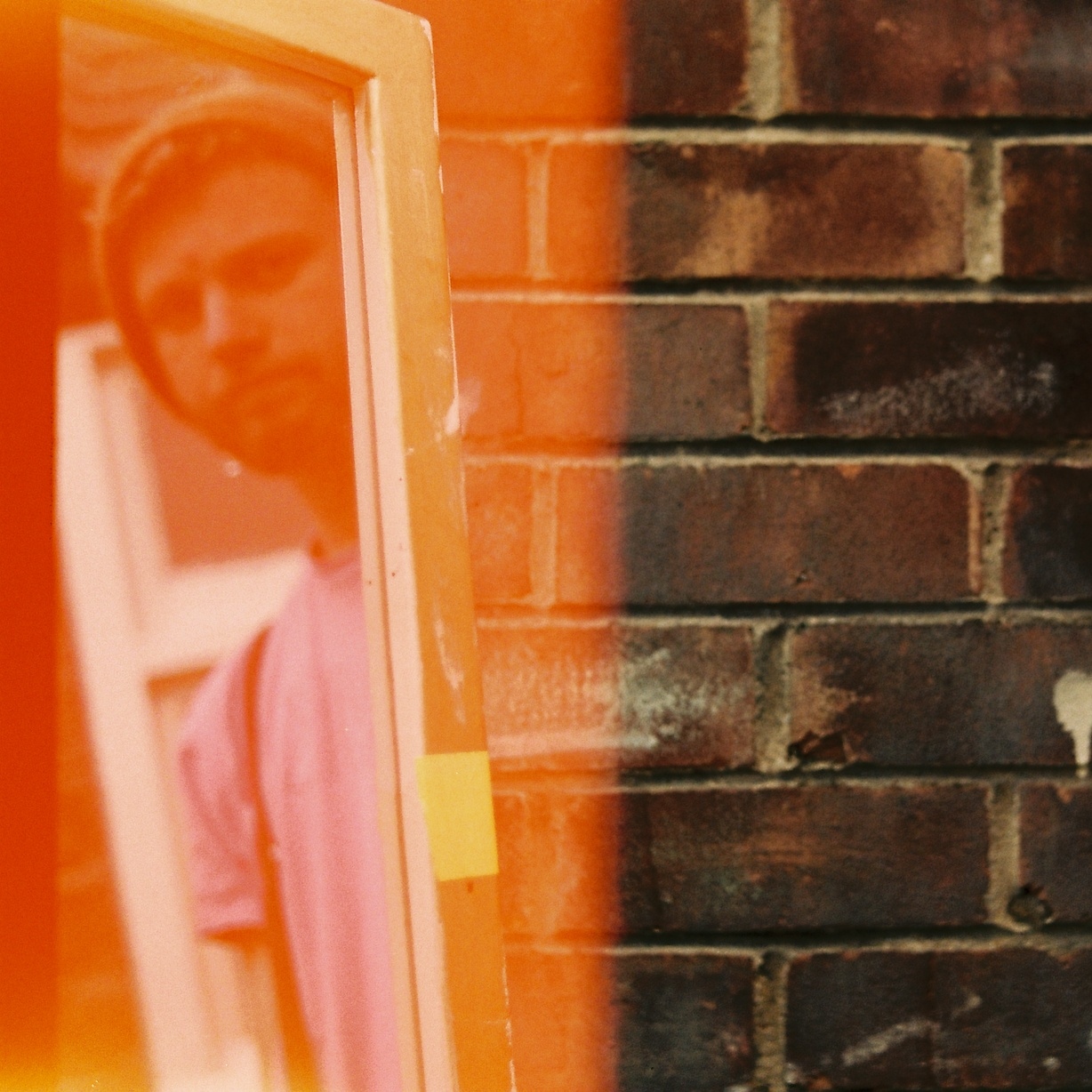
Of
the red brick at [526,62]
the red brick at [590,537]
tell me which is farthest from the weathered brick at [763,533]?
the red brick at [526,62]

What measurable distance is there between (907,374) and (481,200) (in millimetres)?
319

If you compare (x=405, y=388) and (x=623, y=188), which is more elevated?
(x=623, y=188)

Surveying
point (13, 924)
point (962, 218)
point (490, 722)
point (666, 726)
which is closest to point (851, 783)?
point (666, 726)

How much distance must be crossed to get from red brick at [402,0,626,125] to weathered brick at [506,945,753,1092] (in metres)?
0.58

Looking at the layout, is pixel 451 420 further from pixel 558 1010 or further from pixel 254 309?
pixel 558 1010

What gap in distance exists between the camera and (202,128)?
18.9 inches

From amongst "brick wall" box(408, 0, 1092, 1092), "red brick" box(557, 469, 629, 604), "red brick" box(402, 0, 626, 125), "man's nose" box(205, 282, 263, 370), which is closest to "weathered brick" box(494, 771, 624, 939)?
"brick wall" box(408, 0, 1092, 1092)

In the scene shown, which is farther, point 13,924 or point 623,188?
point 623,188

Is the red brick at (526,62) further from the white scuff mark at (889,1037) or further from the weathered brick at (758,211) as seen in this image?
the white scuff mark at (889,1037)

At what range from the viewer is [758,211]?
688 millimetres

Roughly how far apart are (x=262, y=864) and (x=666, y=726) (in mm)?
295

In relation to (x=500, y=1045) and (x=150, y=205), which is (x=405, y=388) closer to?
(x=150, y=205)

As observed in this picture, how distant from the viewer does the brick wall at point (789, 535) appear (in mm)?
683

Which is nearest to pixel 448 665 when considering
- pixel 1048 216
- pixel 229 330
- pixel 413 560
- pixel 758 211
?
pixel 413 560
